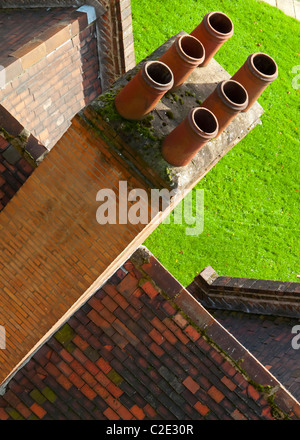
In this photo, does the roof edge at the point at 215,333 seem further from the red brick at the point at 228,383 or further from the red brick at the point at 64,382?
the red brick at the point at 64,382

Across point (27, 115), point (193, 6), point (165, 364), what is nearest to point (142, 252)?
point (165, 364)

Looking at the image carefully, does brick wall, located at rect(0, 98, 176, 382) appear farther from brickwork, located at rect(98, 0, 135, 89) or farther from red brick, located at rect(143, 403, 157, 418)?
brickwork, located at rect(98, 0, 135, 89)

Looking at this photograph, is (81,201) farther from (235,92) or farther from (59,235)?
(235,92)

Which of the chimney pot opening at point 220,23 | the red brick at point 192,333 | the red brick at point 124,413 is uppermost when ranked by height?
the chimney pot opening at point 220,23

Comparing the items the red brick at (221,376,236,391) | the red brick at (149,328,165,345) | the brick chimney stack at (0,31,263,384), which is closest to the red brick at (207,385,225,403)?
the red brick at (221,376,236,391)

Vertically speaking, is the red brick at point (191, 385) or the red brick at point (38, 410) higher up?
the red brick at point (191, 385)

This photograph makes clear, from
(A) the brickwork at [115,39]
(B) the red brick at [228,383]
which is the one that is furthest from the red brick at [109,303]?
(A) the brickwork at [115,39]
